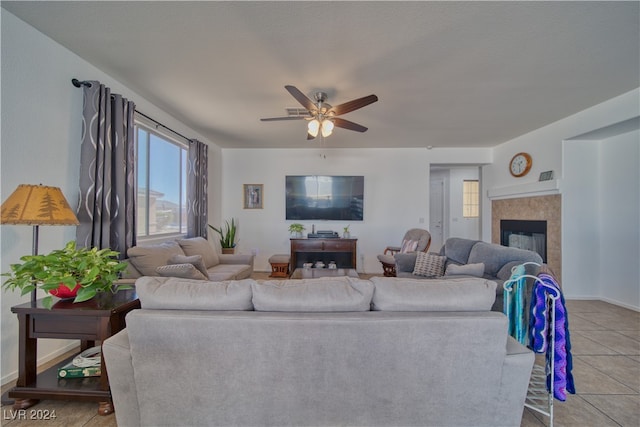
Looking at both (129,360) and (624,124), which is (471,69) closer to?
(624,124)

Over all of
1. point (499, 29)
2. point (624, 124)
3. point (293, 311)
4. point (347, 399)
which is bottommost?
point (347, 399)

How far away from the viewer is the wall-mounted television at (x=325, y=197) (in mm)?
5254

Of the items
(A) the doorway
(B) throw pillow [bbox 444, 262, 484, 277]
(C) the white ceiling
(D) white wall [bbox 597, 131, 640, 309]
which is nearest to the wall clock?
(D) white wall [bbox 597, 131, 640, 309]

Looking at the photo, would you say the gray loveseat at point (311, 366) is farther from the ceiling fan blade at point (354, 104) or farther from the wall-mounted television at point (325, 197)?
the wall-mounted television at point (325, 197)

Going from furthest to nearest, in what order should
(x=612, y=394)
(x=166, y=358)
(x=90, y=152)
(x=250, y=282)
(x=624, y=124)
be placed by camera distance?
1. (x=624, y=124)
2. (x=90, y=152)
3. (x=612, y=394)
4. (x=250, y=282)
5. (x=166, y=358)

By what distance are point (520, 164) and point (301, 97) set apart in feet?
13.6

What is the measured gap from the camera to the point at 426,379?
124 centimetres

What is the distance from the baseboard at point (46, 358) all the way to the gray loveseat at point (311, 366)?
4.34ft

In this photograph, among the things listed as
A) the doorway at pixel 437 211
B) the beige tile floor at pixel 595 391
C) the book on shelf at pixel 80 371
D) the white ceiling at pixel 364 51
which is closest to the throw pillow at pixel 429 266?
the beige tile floor at pixel 595 391

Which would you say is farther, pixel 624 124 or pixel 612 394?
pixel 624 124

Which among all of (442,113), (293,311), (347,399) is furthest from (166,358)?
(442,113)

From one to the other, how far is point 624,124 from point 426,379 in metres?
4.01

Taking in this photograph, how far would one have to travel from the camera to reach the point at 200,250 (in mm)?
3574

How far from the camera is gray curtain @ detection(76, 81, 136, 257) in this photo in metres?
2.33
